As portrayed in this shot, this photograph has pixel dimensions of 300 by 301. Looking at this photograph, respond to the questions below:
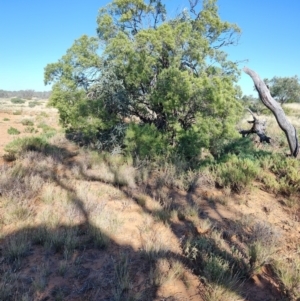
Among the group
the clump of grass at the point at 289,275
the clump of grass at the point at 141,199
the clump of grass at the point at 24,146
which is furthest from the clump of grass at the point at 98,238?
the clump of grass at the point at 24,146

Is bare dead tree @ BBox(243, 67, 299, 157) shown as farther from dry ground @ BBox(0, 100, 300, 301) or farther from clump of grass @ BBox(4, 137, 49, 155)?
clump of grass @ BBox(4, 137, 49, 155)

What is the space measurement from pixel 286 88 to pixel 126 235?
1611 inches

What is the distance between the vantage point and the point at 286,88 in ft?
125

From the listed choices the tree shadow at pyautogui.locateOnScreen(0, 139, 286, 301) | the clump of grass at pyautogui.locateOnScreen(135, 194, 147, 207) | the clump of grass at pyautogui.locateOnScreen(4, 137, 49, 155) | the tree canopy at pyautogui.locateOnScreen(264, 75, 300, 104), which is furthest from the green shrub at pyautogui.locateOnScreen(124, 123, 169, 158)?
the tree canopy at pyautogui.locateOnScreen(264, 75, 300, 104)

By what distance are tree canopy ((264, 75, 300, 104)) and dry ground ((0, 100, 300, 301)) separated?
121ft

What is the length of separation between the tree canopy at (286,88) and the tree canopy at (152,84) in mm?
32761

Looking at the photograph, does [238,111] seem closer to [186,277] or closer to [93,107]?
[93,107]

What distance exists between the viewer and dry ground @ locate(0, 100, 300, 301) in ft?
10.3

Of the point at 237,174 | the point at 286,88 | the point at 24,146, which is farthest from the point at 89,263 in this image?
the point at 286,88

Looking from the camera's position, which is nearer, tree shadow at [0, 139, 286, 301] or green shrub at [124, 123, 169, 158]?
tree shadow at [0, 139, 286, 301]

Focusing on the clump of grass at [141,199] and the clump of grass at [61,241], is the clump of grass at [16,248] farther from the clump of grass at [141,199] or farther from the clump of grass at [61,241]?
the clump of grass at [141,199]

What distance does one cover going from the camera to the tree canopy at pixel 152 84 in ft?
25.9

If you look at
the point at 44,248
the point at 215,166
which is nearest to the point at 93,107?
the point at 215,166

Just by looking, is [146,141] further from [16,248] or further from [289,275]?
[289,275]
